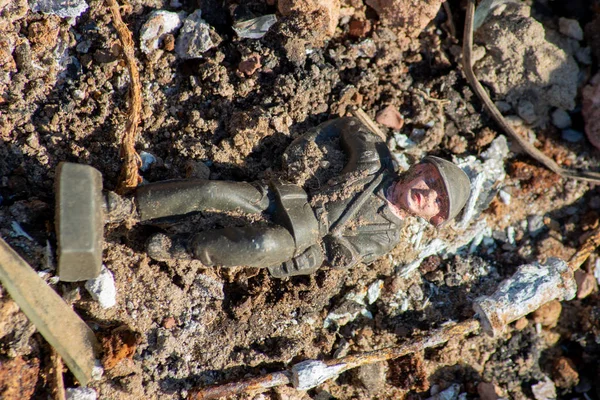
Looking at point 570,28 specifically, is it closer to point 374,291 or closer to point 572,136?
point 572,136

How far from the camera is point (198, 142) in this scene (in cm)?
299

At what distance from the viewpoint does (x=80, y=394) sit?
8.46 ft

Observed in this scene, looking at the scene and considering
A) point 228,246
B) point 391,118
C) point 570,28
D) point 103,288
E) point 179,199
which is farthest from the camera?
point 570,28

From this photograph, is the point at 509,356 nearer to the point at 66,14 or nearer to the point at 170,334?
the point at 170,334

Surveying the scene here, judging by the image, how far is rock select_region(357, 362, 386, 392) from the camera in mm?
3090

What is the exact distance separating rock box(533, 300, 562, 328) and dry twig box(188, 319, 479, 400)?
25.0 inches

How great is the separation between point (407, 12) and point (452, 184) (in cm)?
126

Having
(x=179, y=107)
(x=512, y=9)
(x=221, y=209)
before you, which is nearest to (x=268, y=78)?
(x=179, y=107)

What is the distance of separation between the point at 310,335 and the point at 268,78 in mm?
1604

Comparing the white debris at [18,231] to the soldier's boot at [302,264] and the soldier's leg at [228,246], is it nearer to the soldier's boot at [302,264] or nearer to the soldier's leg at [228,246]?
the soldier's leg at [228,246]

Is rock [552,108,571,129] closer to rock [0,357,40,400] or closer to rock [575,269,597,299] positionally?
rock [575,269,597,299]

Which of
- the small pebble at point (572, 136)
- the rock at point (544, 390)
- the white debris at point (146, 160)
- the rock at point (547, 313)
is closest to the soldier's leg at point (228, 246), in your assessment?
the white debris at point (146, 160)

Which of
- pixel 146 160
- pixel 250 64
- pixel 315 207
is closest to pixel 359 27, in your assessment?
pixel 250 64

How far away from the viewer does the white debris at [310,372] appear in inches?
110
